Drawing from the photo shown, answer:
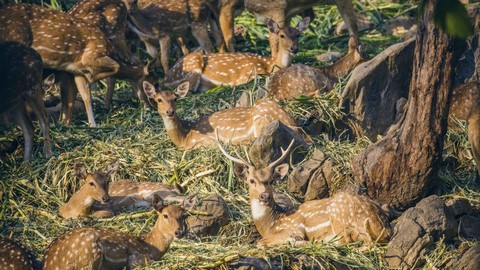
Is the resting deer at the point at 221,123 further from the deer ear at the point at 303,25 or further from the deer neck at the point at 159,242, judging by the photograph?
the deer ear at the point at 303,25

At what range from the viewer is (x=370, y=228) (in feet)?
24.8

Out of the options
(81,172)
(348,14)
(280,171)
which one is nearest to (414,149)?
(280,171)

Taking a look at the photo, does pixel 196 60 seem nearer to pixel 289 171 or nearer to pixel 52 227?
pixel 289 171

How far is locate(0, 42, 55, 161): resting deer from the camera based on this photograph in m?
9.53

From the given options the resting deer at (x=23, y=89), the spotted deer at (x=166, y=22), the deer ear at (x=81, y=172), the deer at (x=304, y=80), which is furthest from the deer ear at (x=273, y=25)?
the deer ear at (x=81, y=172)

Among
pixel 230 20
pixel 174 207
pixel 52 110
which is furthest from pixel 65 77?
pixel 174 207

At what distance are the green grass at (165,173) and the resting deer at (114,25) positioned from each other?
0.77 feet

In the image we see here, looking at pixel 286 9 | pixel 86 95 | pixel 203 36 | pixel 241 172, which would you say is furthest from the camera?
pixel 203 36

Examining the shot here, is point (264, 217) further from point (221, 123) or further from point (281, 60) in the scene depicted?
point (281, 60)

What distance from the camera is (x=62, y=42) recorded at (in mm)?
10617

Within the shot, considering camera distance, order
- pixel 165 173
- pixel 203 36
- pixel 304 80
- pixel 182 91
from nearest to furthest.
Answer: pixel 165 173 → pixel 182 91 → pixel 304 80 → pixel 203 36

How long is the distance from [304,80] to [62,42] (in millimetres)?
2440

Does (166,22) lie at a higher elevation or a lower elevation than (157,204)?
lower

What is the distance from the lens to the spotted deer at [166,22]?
479 inches
